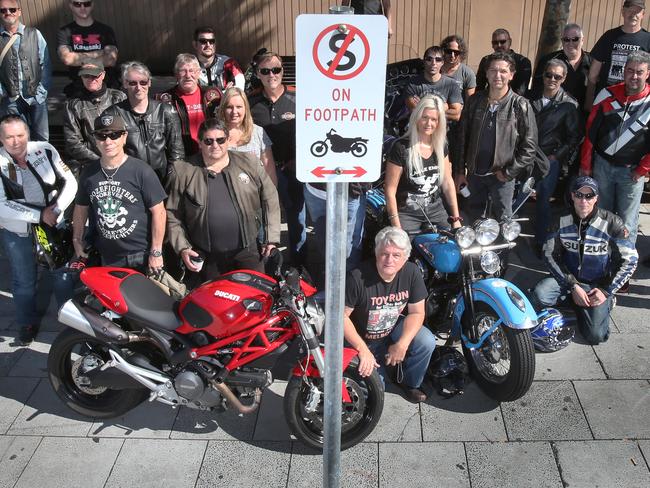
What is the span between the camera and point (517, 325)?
4141 millimetres

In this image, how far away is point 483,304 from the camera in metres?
4.39

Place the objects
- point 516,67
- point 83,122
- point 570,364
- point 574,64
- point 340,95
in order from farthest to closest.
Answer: point 516,67
point 574,64
point 83,122
point 570,364
point 340,95

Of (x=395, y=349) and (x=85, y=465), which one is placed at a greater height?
(x=395, y=349)

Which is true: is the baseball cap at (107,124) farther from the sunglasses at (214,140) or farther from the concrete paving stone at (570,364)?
the concrete paving stone at (570,364)

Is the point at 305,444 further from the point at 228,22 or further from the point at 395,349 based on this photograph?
the point at 228,22

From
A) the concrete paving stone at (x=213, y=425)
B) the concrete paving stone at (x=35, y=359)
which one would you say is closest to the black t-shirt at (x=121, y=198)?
the concrete paving stone at (x=35, y=359)

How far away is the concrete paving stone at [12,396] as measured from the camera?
4400mm

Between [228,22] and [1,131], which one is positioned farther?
[228,22]

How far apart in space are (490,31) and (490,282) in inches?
233

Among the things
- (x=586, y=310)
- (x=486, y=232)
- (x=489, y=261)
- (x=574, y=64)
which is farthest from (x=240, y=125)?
(x=574, y=64)

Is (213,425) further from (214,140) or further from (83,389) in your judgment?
(214,140)

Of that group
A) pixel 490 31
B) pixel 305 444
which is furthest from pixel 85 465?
pixel 490 31

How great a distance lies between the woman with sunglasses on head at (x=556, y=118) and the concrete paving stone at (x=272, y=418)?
326 cm

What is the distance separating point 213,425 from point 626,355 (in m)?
2.93
